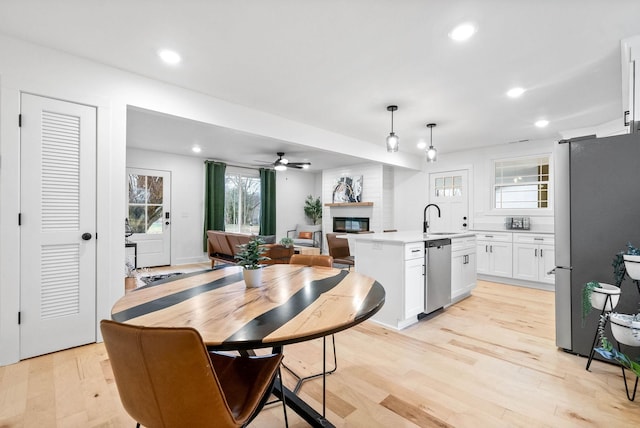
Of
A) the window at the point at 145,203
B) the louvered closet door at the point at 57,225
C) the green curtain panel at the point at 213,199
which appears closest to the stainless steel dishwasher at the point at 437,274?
the louvered closet door at the point at 57,225

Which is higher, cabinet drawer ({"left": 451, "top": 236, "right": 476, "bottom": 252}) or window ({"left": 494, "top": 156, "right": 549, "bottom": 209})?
window ({"left": 494, "top": 156, "right": 549, "bottom": 209})

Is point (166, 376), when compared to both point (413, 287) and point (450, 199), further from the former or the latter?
point (450, 199)

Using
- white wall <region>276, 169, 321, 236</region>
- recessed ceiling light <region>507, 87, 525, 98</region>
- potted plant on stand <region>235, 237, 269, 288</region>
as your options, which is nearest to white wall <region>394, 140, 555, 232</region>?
recessed ceiling light <region>507, 87, 525, 98</region>

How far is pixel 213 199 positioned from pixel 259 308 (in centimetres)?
607

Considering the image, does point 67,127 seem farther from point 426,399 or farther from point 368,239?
point 426,399

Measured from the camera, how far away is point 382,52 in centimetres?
239

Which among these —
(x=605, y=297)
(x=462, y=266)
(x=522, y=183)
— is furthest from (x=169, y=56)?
(x=522, y=183)

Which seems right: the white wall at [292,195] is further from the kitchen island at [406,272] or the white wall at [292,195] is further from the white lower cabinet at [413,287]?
the white lower cabinet at [413,287]

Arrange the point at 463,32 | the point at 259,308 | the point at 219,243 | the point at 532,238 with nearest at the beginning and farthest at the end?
1. the point at 259,308
2. the point at 463,32
3. the point at 532,238
4. the point at 219,243

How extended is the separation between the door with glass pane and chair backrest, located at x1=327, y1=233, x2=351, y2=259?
12.8 ft

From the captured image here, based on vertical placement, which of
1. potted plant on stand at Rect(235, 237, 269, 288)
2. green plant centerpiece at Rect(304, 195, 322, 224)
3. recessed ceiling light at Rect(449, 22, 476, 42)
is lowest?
potted plant on stand at Rect(235, 237, 269, 288)

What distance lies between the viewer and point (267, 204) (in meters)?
7.80

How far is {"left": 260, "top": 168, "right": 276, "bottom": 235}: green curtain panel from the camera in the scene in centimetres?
776

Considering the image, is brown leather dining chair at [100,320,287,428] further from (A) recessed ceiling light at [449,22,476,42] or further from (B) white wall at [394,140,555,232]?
(B) white wall at [394,140,555,232]
